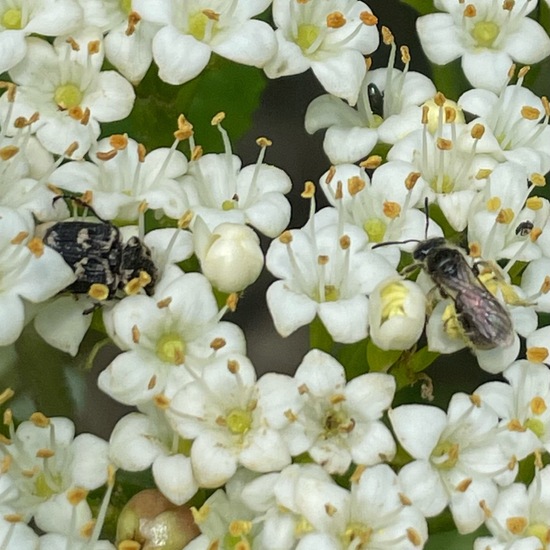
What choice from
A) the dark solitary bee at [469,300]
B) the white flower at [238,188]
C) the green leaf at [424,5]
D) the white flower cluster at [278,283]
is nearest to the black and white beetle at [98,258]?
the white flower cluster at [278,283]

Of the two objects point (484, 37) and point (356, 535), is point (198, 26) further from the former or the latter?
point (356, 535)

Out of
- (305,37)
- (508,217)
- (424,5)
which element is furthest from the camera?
(424,5)

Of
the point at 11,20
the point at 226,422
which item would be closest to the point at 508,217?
the point at 226,422

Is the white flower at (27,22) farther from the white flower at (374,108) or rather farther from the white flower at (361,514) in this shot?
the white flower at (361,514)

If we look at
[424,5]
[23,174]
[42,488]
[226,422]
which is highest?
[424,5]

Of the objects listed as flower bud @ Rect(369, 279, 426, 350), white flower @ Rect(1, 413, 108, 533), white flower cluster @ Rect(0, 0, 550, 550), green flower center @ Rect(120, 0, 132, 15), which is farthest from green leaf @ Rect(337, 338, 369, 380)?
green flower center @ Rect(120, 0, 132, 15)
